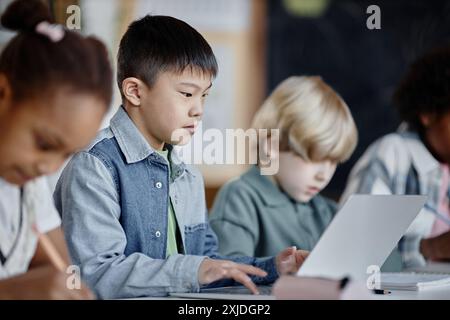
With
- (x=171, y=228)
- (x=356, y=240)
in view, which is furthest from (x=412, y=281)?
(x=171, y=228)

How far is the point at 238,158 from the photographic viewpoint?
166cm

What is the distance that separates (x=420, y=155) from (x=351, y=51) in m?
0.91

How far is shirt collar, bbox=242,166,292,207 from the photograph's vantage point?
1639 millimetres

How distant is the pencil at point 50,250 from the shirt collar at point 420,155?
1160 mm

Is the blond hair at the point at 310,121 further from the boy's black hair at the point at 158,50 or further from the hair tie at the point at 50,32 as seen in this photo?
the hair tie at the point at 50,32

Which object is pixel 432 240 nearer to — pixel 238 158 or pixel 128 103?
pixel 238 158

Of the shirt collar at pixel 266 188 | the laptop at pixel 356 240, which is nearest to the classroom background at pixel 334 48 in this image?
the shirt collar at pixel 266 188

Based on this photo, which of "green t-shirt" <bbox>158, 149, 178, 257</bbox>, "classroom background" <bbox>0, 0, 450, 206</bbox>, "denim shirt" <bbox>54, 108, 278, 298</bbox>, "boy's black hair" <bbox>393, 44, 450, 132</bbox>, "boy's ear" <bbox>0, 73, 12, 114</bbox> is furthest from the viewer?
"classroom background" <bbox>0, 0, 450, 206</bbox>

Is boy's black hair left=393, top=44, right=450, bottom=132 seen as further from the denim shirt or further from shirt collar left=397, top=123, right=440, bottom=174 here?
the denim shirt

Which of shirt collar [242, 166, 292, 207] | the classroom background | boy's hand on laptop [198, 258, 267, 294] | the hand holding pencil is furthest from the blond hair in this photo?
the classroom background

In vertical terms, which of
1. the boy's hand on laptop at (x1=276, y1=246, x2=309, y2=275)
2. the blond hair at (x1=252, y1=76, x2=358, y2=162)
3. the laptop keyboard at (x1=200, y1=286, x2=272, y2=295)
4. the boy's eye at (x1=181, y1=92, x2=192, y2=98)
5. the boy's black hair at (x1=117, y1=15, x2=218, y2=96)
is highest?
the boy's black hair at (x1=117, y1=15, x2=218, y2=96)

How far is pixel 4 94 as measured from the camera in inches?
35.9

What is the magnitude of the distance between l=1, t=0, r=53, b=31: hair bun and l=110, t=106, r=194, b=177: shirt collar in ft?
0.79
